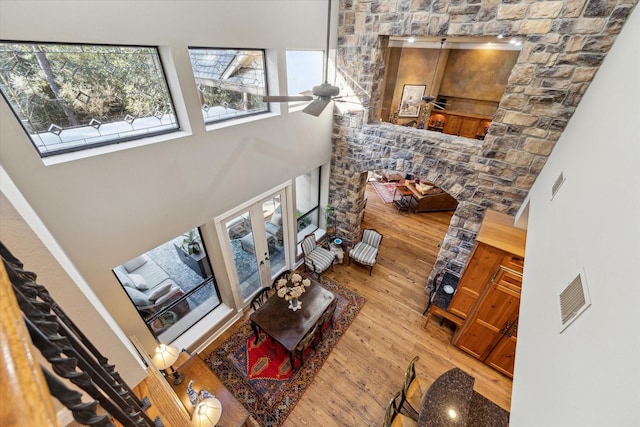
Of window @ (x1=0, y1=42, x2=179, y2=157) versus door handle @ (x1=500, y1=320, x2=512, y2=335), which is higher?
window @ (x1=0, y1=42, x2=179, y2=157)

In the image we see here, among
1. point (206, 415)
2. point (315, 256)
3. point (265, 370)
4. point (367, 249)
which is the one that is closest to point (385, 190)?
point (367, 249)

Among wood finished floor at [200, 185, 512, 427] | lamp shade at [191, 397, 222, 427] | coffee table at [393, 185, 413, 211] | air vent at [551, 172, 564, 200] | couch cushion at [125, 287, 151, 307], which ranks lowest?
wood finished floor at [200, 185, 512, 427]

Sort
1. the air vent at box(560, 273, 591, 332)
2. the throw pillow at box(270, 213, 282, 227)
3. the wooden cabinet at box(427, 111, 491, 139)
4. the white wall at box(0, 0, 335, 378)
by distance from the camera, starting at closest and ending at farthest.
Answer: the air vent at box(560, 273, 591, 332)
the white wall at box(0, 0, 335, 378)
the throw pillow at box(270, 213, 282, 227)
the wooden cabinet at box(427, 111, 491, 139)

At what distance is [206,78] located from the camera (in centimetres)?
298

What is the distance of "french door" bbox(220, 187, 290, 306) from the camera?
3.97 m

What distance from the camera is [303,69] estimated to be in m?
4.11

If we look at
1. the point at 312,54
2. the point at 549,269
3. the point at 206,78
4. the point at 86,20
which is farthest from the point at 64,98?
the point at 549,269

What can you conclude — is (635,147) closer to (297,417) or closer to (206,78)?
(206,78)

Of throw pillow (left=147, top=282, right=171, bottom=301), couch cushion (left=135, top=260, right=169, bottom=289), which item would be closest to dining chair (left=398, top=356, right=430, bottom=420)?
throw pillow (left=147, top=282, right=171, bottom=301)

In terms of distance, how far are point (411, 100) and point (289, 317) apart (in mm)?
7282

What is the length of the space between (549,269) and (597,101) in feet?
→ 5.09

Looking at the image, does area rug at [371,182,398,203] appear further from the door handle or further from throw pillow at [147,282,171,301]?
throw pillow at [147,282,171,301]

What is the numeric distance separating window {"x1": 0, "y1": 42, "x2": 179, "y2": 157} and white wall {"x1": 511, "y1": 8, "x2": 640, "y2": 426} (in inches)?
136

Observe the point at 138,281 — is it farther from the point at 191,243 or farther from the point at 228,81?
the point at 228,81
